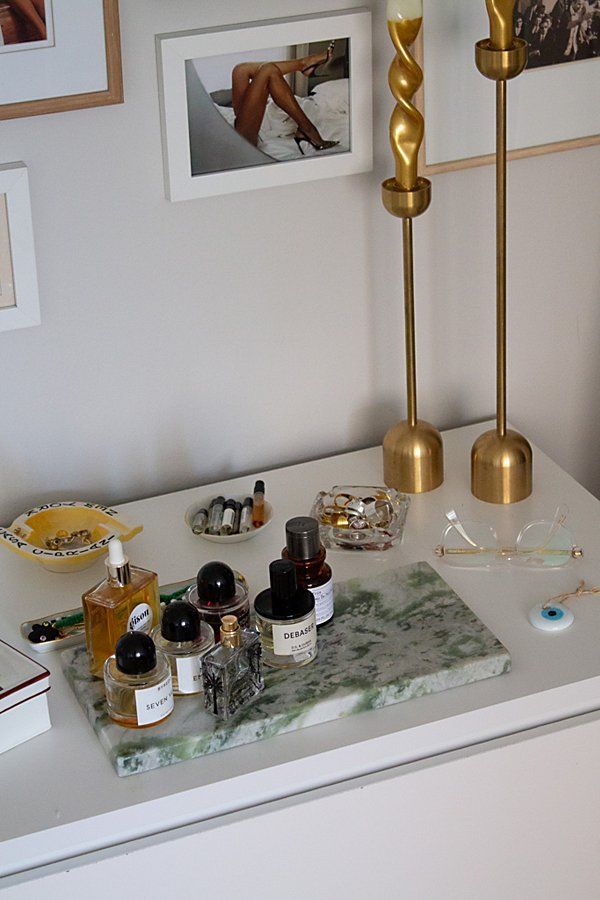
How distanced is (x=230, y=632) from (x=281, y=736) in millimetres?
107

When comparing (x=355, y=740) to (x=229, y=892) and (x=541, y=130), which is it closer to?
(x=229, y=892)

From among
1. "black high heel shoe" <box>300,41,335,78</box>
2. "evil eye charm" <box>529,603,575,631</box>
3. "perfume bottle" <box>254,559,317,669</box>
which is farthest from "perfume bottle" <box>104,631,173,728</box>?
"black high heel shoe" <box>300,41,335,78</box>

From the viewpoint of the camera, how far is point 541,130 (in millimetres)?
1462

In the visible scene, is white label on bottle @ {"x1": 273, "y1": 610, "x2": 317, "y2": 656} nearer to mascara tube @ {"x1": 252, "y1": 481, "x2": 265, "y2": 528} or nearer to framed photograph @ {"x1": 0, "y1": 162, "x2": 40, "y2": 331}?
mascara tube @ {"x1": 252, "y1": 481, "x2": 265, "y2": 528}

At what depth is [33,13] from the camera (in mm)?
1189

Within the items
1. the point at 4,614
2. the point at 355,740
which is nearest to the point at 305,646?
the point at 355,740

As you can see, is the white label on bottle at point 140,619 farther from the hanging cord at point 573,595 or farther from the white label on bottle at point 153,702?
the hanging cord at point 573,595

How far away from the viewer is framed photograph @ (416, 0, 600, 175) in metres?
1.38

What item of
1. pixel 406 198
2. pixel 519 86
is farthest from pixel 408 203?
pixel 519 86

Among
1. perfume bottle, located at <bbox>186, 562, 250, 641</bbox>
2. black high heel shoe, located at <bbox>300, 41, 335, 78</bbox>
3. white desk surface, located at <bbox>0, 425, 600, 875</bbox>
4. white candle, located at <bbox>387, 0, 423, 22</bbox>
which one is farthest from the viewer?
black high heel shoe, located at <bbox>300, 41, 335, 78</bbox>

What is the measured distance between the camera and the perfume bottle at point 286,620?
109 cm

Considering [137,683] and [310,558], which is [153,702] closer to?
[137,683]

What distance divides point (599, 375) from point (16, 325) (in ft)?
2.64

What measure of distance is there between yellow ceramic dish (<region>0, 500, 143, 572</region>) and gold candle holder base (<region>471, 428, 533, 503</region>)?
40 centimetres
